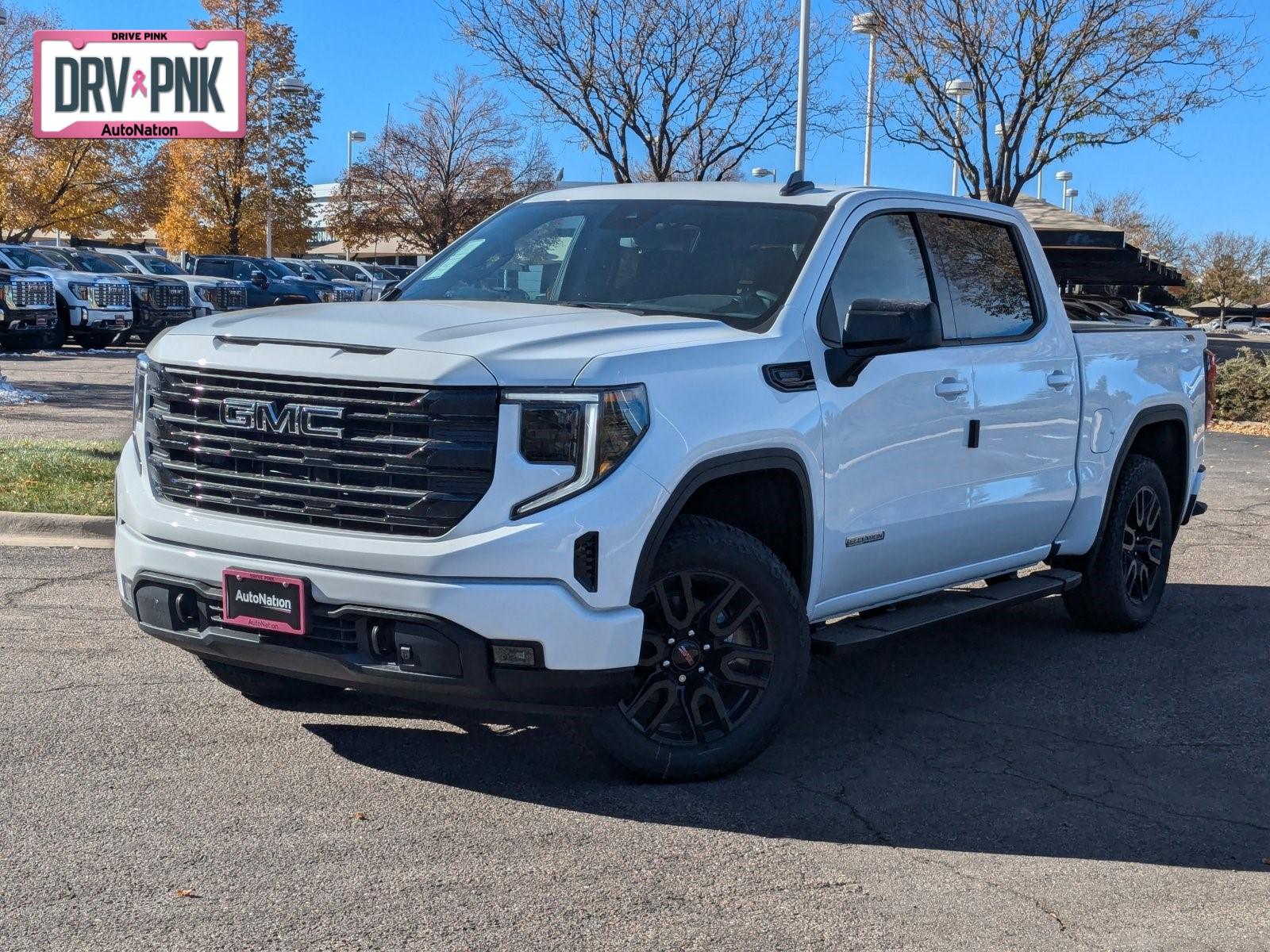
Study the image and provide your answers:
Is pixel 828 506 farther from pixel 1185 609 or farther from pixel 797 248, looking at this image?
pixel 1185 609

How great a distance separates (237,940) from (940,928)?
1753mm

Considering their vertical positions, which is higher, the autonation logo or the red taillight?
the red taillight

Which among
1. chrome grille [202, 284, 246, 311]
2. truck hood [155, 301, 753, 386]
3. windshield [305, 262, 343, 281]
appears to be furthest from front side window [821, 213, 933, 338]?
windshield [305, 262, 343, 281]

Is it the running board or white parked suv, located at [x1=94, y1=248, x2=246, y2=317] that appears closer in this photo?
the running board

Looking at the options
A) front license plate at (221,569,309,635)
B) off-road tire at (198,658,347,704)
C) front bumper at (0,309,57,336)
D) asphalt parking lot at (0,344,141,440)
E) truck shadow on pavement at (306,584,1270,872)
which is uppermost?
front bumper at (0,309,57,336)

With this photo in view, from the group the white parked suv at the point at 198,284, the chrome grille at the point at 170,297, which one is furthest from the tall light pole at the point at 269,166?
the chrome grille at the point at 170,297

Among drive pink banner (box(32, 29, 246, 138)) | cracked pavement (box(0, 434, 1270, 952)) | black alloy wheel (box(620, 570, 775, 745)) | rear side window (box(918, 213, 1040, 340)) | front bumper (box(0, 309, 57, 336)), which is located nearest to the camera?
cracked pavement (box(0, 434, 1270, 952))

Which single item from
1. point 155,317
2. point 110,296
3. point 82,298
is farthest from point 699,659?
point 155,317

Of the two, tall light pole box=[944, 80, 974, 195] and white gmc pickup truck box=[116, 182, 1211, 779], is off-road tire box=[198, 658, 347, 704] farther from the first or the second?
tall light pole box=[944, 80, 974, 195]

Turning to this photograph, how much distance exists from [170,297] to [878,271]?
24626 mm

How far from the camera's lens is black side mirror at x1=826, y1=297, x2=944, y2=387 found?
206 inches

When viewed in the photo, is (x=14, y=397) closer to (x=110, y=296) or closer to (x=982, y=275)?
(x=110, y=296)

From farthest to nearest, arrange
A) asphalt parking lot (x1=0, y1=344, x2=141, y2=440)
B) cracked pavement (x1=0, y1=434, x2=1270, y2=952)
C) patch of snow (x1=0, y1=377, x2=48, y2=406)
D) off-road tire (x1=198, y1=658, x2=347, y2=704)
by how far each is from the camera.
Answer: patch of snow (x1=0, y1=377, x2=48, y2=406)
asphalt parking lot (x1=0, y1=344, x2=141, y2=440)
off-road tire (x1=198, y1=658, x2=347, y2=704)
cracked pavement (x1=0, y1=434, x2=1270, y2=952)

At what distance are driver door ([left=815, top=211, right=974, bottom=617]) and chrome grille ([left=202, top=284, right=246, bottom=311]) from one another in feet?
86.1
